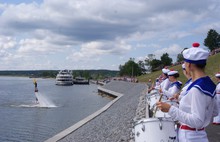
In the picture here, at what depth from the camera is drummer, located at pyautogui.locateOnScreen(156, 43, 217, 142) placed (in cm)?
359

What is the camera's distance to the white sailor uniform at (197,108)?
11.8 feet

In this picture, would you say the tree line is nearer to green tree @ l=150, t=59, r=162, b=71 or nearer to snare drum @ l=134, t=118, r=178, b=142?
green tree @ l=150, t=59, r=162, b=71

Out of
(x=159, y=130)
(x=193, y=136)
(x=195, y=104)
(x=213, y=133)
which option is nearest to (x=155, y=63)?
(x=213, y=133)

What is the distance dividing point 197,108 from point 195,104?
0.15ft

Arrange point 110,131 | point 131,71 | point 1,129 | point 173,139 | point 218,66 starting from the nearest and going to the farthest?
1. point 173,139
2. point 110,131
3. point 1,129
4. point 218,66
5. point 131,71

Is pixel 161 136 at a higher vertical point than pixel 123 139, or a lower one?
higher

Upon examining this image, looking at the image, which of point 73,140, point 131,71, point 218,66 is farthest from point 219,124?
point 131,71

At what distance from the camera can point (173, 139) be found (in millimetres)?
5422

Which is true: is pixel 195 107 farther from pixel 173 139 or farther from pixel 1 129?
pixel 1 129

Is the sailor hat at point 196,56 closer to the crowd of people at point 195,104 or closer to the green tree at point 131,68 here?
the crowd of people at point 195,104

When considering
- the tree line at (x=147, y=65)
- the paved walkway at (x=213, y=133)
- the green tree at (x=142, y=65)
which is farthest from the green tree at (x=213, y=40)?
the paved walkway at (x=213, y=133)

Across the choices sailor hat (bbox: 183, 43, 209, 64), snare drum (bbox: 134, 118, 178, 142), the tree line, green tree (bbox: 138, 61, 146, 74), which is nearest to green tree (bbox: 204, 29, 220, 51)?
the tree line

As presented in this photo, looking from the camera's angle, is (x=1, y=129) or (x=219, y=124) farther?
(x=1, y=129)

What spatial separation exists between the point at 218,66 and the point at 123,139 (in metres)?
50.0
